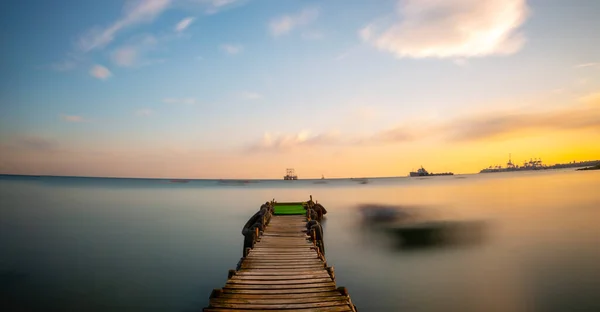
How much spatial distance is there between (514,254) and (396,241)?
388 inches

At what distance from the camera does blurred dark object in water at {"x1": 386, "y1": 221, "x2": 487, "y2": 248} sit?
2911cm

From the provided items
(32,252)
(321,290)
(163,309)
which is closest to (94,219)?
(32,252)

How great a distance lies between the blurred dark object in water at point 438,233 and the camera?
95.5 ft

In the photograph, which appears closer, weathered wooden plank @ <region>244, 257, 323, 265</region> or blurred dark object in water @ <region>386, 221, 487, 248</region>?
weathered wooden plank @ <region>244, 257, 323, 265</region>

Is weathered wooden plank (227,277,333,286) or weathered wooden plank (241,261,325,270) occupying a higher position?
weathered wooden plank (227,277,333,286)

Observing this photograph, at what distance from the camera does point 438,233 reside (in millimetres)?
33562

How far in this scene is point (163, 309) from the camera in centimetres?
1514

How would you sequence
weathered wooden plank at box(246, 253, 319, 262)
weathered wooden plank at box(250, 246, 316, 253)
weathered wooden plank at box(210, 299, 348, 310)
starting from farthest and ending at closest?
1. weathered wooden plank at box(250, 246, 316, 253)
2. weathered wooden plank at box(246, 253, 319, 262)
3. weathered wooden plank at box(210, 299, 348, 310)

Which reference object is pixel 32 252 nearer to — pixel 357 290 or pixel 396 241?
pixel 357 290

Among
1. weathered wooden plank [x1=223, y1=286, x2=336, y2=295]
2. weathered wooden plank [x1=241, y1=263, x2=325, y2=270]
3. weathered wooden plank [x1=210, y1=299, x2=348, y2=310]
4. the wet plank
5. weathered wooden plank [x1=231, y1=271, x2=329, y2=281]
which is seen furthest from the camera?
weathered wooden plank [x1=241, y1=263, x2=325, y2=270]

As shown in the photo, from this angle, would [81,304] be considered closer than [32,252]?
Yes

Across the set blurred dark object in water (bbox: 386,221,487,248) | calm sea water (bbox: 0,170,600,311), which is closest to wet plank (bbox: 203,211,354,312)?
calm sea water (bbox: 0,170,600,311)

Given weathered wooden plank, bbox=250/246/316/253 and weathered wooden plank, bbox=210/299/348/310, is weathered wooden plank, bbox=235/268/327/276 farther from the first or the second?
weathered wooden plank, bbox=250/246/316/253

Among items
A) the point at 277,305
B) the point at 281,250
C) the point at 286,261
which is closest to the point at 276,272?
the point at 286,261
